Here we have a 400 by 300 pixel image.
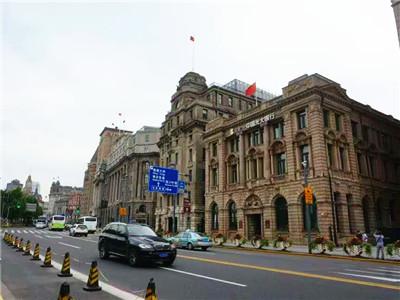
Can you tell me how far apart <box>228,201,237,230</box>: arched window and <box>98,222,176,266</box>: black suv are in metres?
26.1

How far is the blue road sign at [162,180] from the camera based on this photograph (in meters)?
33.4

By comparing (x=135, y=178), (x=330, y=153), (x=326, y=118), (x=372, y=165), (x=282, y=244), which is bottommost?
(x=282, y=244)

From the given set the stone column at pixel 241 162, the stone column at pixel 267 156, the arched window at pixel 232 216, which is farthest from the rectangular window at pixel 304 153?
the arched window at pixel 232 216

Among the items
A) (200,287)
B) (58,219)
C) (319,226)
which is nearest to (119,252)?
(200,287)

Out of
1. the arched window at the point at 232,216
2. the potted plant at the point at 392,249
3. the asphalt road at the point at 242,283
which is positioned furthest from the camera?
the arched window at the point at 232,216

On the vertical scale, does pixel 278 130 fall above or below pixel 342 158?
above

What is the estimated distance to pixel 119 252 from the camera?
45.9 ft

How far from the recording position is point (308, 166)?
31625 millimetres

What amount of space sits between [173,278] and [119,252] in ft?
15.3

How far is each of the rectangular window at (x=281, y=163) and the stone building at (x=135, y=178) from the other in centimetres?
4399

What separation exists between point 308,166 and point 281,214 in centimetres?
606

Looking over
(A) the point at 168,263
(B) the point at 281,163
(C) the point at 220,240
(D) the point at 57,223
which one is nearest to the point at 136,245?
(A) the point at 168,263

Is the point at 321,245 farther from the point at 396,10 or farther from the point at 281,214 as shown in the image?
the point at 396,10

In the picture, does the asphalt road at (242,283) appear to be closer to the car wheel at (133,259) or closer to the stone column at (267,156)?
the car wheel at (133,259)
